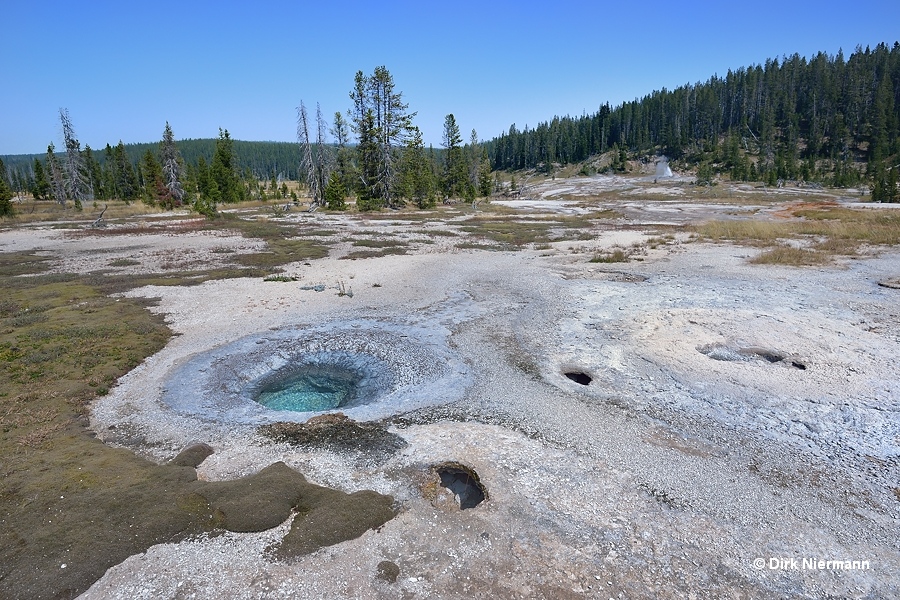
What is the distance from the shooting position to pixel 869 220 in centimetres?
3684

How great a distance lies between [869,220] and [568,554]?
1772 inches

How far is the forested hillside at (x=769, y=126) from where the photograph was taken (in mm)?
102125

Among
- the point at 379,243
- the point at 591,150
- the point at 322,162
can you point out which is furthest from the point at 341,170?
the point at 591,150

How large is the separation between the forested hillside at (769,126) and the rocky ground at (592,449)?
92.0 metres

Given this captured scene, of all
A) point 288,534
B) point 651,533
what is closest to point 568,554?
point 651,533

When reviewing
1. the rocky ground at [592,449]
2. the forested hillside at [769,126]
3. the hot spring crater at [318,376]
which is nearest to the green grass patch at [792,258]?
the rocky ground at [592,449]

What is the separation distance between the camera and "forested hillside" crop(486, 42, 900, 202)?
335 ft

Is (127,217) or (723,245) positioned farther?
(127,217)

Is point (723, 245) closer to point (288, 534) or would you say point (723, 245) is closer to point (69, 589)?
point (288, 534)

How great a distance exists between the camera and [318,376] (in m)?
12.1

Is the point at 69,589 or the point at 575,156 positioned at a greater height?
the point at 575,156

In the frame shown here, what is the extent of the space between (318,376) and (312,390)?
2.22ft

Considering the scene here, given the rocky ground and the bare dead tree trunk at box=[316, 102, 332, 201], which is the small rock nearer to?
the rocky ground

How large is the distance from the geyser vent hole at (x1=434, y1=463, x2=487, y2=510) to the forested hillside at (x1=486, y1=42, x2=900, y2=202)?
330ft
